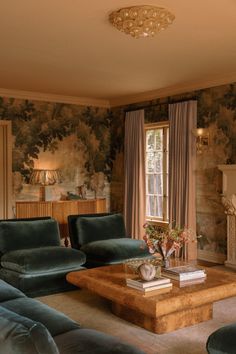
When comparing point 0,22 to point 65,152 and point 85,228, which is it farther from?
point 65,152

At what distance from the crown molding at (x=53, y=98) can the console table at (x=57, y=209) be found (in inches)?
72.5

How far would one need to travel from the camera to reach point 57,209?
7.53 metres

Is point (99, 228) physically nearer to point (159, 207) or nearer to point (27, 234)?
point (27, 234)

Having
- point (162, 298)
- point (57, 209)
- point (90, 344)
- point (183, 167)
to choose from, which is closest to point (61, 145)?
point (57, 209)

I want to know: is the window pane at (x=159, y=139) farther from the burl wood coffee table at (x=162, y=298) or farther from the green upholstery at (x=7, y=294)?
the green upholstery at (x=7, y=294)

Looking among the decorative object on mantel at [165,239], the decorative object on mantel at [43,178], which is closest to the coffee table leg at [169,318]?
the decorative object on mantel at [165,239]

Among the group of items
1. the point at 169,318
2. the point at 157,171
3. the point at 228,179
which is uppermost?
the point at 157,171

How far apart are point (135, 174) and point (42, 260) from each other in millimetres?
3480

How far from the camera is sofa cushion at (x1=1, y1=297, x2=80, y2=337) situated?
2470 mm

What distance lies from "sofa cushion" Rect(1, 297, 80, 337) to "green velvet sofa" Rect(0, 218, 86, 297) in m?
1.69

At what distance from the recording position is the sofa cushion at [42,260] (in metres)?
4.64

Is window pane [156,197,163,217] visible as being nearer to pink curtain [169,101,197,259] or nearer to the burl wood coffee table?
pink curtain [169,101,197,259]

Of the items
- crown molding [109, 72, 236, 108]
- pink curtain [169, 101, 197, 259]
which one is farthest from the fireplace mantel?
crown molding [109, 72, 236, 108]

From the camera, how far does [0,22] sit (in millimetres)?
4105
